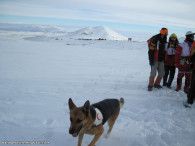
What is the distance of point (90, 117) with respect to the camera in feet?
11.1

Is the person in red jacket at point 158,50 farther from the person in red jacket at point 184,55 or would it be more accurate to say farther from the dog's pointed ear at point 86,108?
the dog's pointed ear at point 86,108

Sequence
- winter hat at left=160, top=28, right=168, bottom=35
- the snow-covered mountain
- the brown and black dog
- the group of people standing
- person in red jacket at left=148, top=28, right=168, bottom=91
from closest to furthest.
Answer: the brown and black dog < the group of people standing < winter hat at left=160, top=28, right=168, bottom=35 < person in red jacket at left=148, top=28, right=168, bottom=91 < the snow-covered mountain

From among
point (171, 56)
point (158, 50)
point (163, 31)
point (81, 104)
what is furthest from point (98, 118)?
point (171, 56)

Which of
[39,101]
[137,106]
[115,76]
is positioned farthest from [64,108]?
[115,76]

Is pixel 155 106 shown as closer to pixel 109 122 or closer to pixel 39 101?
pixel 109 122

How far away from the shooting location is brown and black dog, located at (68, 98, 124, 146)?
3143 mm

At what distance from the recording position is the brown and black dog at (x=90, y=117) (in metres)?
3.14

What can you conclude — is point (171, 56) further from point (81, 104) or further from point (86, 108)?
point (86, 108)

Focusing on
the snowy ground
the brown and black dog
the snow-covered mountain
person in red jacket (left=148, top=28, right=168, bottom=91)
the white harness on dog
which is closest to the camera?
the brown and black dog

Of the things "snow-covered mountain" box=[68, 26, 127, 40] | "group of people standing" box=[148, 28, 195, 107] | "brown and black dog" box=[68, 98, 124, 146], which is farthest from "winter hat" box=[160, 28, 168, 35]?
"snow-covered mountain" box=[68, 26, 127, 40]

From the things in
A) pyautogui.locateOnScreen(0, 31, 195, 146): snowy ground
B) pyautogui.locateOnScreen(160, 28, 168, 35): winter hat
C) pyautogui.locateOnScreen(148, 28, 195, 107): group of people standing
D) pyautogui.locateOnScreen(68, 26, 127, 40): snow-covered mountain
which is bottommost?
pyautogui.locateOnScreen(0, 31, 195, 146): snowy ground

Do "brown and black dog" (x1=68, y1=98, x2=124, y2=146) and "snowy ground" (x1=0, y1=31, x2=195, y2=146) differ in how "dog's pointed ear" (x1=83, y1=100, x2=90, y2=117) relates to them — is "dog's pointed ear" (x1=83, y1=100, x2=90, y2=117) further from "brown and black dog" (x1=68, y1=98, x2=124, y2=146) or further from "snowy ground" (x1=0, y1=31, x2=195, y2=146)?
"snowy ground" (x1=0, y1=31, x2=195, y2=146)

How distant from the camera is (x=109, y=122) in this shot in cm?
417

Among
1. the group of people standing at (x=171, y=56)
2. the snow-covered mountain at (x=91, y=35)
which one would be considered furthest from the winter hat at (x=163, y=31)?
the snow-covered mountain at (x=91, y=35)
